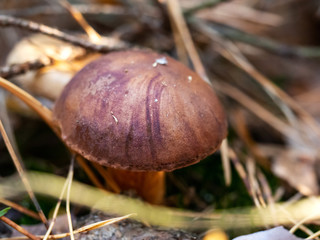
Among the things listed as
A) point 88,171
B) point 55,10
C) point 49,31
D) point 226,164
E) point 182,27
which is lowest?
point 226,164

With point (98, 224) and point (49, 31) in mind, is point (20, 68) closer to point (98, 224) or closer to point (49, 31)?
point (49, 31)

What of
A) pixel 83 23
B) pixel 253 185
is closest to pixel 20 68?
pixel 83 23

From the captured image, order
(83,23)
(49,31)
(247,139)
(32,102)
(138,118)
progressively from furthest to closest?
(247,139), (83,23), (49,31), (32,102), (138,118)

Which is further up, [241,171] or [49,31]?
[49,31]

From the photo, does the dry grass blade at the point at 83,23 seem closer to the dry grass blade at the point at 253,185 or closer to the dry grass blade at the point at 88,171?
the dry grass blade at the point at 88,171

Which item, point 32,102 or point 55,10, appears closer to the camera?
point 32,102

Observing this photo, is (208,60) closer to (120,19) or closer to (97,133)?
(120,19)

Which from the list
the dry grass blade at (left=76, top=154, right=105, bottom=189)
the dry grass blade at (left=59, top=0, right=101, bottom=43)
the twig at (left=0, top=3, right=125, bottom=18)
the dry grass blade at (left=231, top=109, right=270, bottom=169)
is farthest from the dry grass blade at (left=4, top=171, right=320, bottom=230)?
the twig at (left=0, top=3, right=125, bottom=18)
